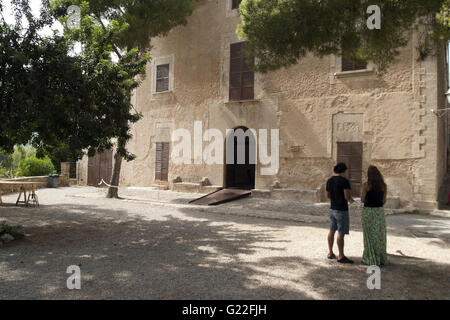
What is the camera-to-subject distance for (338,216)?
15.7 ft

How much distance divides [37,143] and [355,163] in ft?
30.0

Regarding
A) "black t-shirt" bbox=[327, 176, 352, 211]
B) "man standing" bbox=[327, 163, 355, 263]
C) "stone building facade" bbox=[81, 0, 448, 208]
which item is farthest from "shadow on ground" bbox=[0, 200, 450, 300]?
"stone building facade" bbox=[81, 0, 448, 208]

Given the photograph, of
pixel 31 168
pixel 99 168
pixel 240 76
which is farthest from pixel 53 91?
pixel 31 168

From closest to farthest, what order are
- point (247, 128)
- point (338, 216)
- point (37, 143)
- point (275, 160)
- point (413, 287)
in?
point (413, 287)
point (338, 216)
point (37, 143)
point (275, 160)
point (247, 128)

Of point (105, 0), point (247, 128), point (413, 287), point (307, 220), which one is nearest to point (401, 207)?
point (307, 220)

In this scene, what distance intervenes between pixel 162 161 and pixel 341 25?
10.7 m

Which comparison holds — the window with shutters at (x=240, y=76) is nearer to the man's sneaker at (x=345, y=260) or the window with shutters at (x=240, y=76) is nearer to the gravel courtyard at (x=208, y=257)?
the gravel courtyard at (x=208, y=257)

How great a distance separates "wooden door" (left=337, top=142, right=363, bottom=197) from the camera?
10875 millimetres

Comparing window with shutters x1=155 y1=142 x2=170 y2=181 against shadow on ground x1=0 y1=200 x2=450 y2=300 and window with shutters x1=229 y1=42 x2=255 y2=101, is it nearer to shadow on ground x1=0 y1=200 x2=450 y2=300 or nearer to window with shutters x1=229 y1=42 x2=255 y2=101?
window with shutters x1=229 y1=42 x2=255 y2=101

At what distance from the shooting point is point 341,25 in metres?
5.99

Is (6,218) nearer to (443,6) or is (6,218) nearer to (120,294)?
(120,294)

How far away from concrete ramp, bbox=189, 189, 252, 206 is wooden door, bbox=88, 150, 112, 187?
6.92 meters

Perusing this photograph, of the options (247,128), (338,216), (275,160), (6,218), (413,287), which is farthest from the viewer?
(247,128)

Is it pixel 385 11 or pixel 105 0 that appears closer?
pixel 385 11
